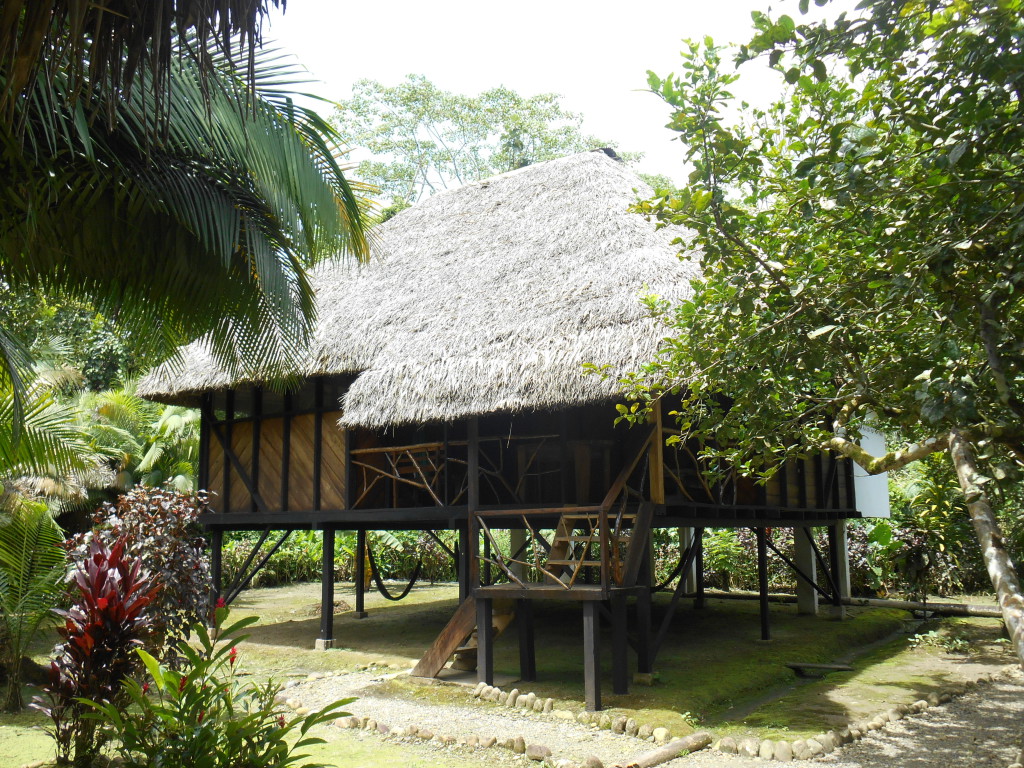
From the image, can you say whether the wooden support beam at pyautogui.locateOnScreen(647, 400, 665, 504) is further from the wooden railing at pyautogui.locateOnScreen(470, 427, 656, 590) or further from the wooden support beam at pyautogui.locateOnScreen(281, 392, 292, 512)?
the wooden support beam at pyautogui.locateOnScreen(281, 392, 292, 512)

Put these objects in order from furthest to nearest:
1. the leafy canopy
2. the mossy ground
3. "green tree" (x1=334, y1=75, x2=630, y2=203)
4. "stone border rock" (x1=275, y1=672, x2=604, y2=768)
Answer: "green tree" (x1=334, y1=75, x2=630, y2=203) → the mossy ground → "stone border rock" (x1=275, y1=672, x2=604, y2=768) → the leafy canopy

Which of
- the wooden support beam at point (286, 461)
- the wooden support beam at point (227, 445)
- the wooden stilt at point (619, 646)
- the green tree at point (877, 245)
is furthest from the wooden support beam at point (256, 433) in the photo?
the green tree at point (877, 245)

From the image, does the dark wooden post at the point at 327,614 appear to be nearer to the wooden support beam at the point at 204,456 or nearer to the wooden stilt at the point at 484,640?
the wooden stilt at the point at 484,640

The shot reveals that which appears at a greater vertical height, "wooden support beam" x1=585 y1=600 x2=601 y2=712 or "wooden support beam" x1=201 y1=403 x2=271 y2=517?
"wooden support beam" x1=201 y1=403 x2=271 y2=517

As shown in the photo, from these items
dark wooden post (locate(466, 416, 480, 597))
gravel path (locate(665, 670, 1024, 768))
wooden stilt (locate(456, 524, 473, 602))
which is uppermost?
dark wooden post (locate(466, 416, 480, 597))

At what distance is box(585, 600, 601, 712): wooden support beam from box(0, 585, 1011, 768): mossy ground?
0.52 feet

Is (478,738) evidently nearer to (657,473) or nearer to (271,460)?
(657,473)

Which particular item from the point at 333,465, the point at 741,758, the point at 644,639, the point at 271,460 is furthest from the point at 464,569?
the point at 741,758

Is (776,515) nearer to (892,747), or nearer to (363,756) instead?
(892,747)

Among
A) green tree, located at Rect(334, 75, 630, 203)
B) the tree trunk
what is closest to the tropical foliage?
the tree trunk

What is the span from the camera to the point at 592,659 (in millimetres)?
6980

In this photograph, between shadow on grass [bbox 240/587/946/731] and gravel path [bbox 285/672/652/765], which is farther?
shadow on grass [bbox 240/587/946/731]

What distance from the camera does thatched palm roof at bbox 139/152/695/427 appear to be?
792 centimetres

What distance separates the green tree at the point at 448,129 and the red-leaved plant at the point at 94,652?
2240cm
